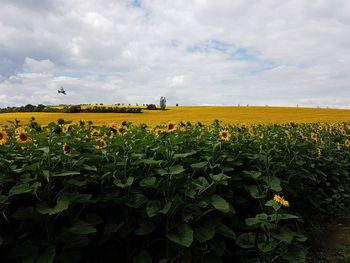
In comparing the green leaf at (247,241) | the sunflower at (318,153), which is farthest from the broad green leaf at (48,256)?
the sunflower at (318,153)

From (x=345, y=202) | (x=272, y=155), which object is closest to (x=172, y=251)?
(x=272, y=155)

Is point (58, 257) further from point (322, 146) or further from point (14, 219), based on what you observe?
point (322, 146)

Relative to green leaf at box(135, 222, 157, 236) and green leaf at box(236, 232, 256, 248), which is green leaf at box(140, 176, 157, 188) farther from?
green leaf at box(236, 232, 256, 248)

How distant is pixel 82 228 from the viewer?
12.8 ft

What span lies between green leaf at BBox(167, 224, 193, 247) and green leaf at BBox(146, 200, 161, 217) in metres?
0.31

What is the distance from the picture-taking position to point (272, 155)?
6.50 metres

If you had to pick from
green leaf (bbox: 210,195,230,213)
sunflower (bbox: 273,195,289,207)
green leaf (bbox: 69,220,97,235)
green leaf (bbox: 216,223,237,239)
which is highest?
sunflower (bbox: 273,195,289,207)

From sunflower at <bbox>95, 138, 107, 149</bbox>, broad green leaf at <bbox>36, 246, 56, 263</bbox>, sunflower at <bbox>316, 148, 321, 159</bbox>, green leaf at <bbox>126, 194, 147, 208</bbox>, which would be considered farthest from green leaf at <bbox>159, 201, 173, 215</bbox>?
sunflower at <bbox>316, 148, 321, 159</bbox>

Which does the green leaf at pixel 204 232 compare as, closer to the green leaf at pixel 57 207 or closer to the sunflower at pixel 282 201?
the sunflower at pixel 282 201

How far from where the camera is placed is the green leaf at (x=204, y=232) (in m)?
4.45

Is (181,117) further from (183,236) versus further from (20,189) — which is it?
(20,189)

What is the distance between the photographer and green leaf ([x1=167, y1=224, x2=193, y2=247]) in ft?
13.5

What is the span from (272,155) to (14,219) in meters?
4.04

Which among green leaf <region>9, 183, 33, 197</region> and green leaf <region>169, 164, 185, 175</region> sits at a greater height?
green leaf <region>169, 164, 185, 175</region>
